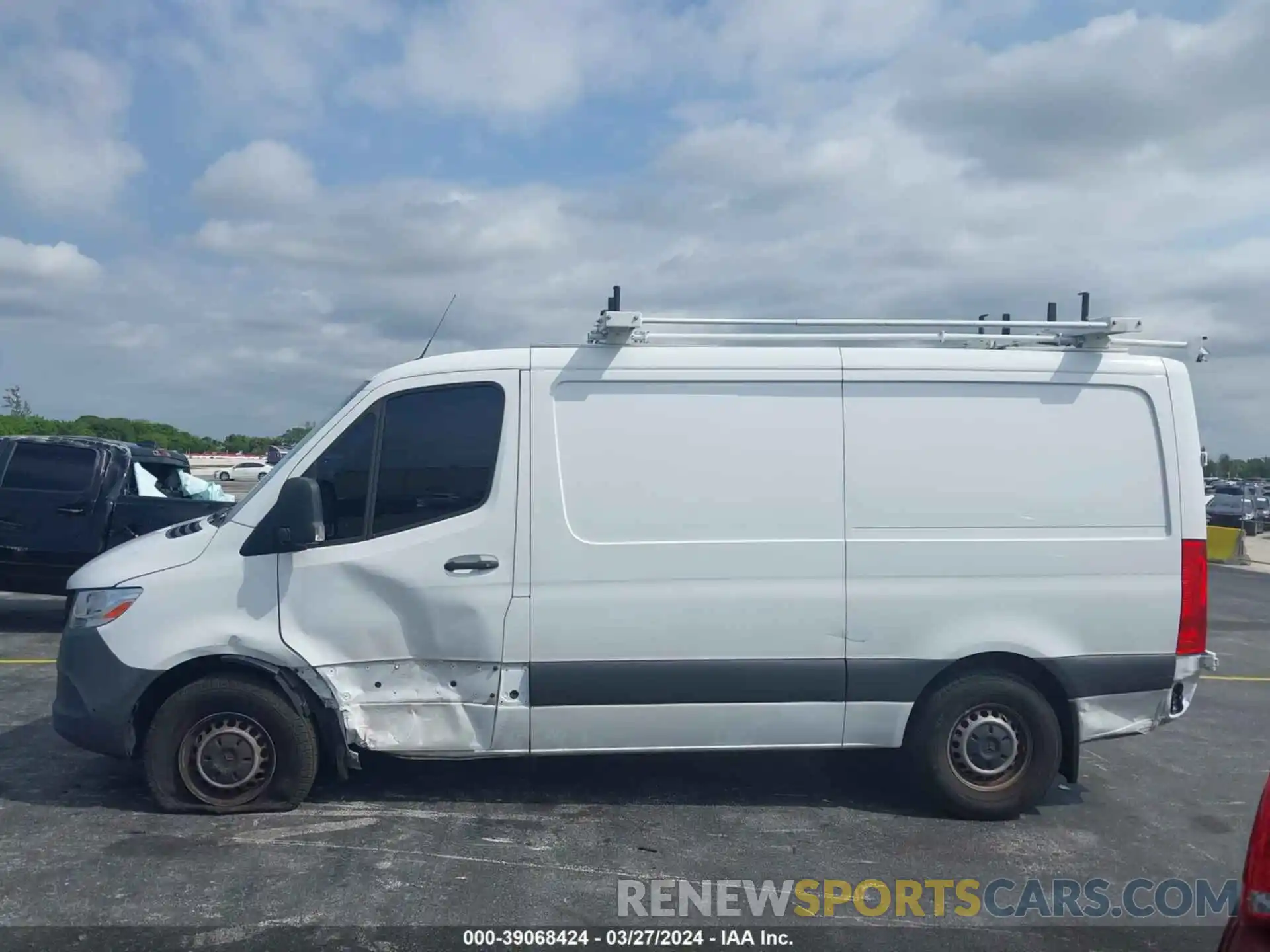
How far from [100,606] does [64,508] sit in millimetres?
6184

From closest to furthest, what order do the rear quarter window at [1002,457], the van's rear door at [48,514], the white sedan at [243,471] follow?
1. the rear quarter window at [1002,457]
2. the van's rear door at [48,514]
3. the white sedan at [243,471]

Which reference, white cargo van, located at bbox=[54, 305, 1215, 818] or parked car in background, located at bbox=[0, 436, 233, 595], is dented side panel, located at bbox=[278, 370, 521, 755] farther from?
parked car in background, located at bbox=[0, 436, 233, 595]

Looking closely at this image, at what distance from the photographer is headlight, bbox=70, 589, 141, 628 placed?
5.38 metres

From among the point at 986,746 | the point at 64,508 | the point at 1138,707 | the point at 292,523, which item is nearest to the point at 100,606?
the point at 292,523

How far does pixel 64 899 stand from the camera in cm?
441

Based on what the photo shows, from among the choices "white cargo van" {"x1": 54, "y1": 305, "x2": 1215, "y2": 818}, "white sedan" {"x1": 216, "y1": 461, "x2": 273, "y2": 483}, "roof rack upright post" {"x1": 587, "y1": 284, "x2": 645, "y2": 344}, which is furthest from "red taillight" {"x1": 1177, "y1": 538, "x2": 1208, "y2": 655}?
"white sedan" {"x1": 216, "y1": 461, "x2": 273, "y2": 483}

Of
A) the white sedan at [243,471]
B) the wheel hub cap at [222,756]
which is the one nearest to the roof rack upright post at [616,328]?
the wheel hub cap at [222,756]

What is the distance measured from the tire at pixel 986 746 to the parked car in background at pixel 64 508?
7863 mm

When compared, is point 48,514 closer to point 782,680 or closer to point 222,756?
point 222,756

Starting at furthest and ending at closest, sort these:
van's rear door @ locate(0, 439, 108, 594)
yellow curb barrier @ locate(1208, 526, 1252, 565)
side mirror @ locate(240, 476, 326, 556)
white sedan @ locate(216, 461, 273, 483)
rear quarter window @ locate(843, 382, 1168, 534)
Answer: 1. white sedan @ locate(216, 461, 273, 483)
2. yellow curb barrier @ locate(1208, 526, 1252, 565)
3. van's rear door @ locate(0, 439, 108, 594)
4. rear quarter window @ locate(843, 382, 1168, 534)
5. side mirror @ locate(240, 476, 326, 556)

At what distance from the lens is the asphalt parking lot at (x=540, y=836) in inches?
176

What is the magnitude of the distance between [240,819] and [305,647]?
95cm

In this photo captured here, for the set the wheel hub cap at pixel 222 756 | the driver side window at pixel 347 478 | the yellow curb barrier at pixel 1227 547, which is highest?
the driver side window at pixel 347 478

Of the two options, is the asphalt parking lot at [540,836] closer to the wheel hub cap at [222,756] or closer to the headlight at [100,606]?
the wheel hub cap at [222,756]
